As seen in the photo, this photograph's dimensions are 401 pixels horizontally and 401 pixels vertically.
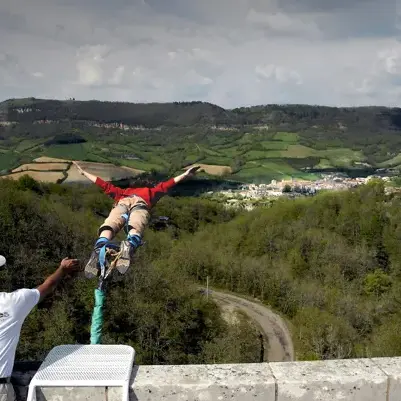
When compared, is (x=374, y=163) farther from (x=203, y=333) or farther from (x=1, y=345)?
(x=1, y=345)

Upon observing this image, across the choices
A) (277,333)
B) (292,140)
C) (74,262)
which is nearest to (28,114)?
(292,140)

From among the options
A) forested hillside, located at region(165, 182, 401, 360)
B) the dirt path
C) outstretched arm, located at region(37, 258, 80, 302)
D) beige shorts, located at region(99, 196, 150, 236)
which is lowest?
the dirt path

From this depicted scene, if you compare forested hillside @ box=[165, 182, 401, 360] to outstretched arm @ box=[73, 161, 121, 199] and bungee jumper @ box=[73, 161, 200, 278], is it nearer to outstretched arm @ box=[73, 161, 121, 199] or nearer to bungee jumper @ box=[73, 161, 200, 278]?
bungee jumper @ box=[73, 161, 200, 278]

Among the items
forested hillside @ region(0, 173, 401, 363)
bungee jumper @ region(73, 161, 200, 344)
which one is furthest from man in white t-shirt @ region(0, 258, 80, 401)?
forested hillside @ region(0, 173, 401, 363)

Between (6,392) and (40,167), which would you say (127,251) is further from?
(40,167)

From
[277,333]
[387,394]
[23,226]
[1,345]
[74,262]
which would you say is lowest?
[277,333]

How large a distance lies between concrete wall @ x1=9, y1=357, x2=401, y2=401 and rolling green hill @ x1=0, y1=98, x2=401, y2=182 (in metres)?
68.5

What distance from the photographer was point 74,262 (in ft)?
15.6

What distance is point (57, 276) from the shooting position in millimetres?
4535

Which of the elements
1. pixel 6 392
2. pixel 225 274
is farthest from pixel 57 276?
pixel 225 274

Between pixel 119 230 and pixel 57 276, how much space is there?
4.49 ft

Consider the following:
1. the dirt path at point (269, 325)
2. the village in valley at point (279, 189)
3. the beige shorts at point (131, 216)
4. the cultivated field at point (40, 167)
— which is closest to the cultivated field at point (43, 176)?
the cultivated field at point (40, 167)

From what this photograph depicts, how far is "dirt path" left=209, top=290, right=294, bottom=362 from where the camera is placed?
38188mm

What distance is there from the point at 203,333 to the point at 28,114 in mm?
87651
